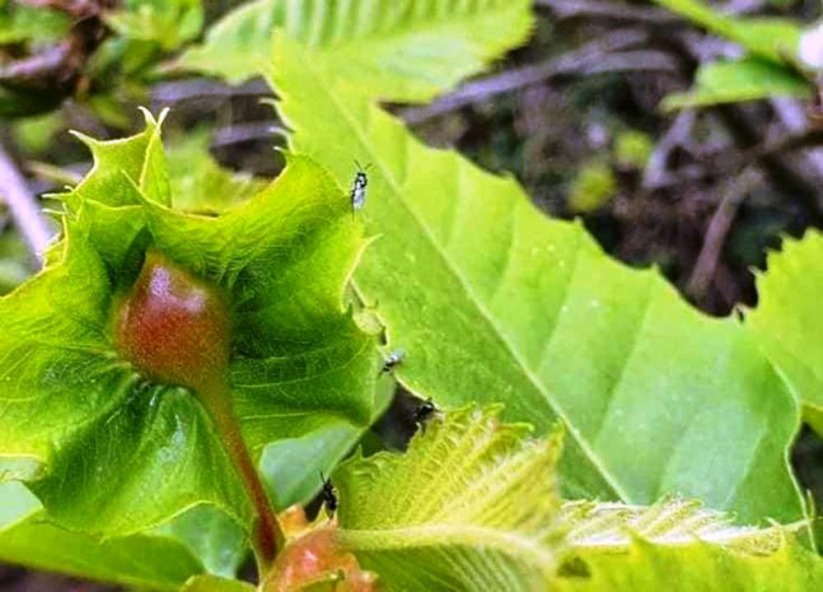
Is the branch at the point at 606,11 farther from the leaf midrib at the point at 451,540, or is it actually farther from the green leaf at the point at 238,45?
the leaf midrib at the point at 451,540

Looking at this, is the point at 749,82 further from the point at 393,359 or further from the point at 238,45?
the point at 393,359

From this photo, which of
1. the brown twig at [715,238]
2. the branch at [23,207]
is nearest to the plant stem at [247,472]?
the branch at [23,207]

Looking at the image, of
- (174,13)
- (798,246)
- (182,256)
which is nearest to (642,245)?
(174,13)

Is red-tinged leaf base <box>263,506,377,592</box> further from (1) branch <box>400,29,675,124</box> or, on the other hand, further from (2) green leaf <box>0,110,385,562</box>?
(1) branch <box>400,29,675,124</box>

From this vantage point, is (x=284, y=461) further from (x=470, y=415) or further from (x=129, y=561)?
(x=470, y=415)

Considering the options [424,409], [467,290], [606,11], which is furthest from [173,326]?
[606,11]

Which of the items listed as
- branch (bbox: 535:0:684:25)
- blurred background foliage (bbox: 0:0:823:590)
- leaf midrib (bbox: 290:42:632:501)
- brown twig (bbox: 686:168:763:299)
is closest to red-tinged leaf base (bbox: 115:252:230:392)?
leaf midrib (bbox: 290:42:632:501)
